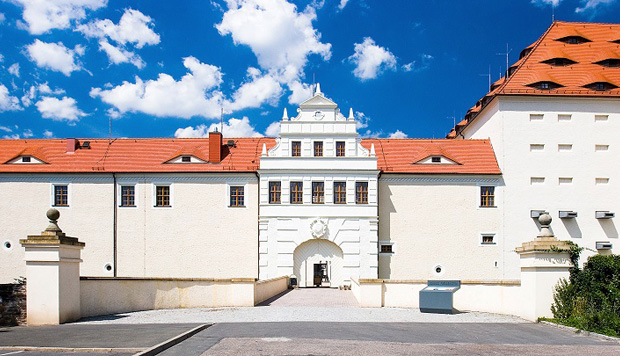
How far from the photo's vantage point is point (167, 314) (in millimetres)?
18469

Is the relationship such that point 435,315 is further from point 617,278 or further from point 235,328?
point 235,328

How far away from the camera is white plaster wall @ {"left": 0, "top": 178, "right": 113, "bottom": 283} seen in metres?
34.3

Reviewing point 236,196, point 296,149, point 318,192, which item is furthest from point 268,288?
point 296,149

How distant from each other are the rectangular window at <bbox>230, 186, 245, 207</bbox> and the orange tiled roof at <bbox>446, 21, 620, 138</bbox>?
625 inches

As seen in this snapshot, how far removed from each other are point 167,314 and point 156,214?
16829 mm

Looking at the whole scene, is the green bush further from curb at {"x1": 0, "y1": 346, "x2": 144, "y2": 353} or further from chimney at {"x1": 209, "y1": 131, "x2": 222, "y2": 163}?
chimney at {"x1": 209, "y1": 131, "x2": 222, "y2": 163}

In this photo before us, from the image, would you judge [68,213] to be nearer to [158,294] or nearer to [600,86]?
[158,294]

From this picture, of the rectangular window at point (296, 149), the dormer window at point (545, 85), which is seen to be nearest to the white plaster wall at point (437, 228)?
the rectangular window at point (296, 149)

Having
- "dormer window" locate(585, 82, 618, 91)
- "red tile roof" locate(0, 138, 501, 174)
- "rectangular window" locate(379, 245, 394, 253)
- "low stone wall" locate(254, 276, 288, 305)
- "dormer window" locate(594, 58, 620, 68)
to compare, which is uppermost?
"dormer window" locate(594, 58, 620, 68)

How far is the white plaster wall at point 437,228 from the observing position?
3388cm

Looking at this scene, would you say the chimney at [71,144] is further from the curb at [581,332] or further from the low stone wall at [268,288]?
the curb at [581,332]

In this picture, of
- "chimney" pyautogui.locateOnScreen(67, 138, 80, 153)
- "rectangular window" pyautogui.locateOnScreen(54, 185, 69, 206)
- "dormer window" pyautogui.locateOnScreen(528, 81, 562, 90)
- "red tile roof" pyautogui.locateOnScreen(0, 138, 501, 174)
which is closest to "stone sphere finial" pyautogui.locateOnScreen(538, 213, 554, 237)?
"red tile roof" pyautogui.locateOnScreen(0, 138, 501, 174)

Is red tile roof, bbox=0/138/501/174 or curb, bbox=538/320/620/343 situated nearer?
curb, bbox=538/320/620/343

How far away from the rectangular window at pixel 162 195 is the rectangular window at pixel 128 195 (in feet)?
4.38
